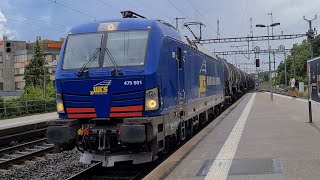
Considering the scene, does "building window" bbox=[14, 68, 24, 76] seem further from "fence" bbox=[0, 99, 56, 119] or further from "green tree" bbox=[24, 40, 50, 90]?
"fence" bbox=[0, 99, 56, 119]

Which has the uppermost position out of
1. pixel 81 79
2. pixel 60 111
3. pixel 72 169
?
pixel 81 79

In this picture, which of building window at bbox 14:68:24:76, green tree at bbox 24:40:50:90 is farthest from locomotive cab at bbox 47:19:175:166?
building window at bbox 14:68:24:76

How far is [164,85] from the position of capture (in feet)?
33.3

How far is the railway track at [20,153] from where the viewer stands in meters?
12.7

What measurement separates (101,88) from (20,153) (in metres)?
6.24

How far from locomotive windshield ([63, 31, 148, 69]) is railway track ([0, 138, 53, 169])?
3.92 meters

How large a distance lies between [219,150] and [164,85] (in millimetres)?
2126

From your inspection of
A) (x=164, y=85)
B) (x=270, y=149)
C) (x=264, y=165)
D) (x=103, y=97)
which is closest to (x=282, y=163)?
(x=264, y=165)

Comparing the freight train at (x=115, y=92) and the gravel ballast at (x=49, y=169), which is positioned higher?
the freight train at (x=115, y=92)

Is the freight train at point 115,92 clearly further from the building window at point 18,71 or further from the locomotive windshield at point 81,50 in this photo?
the building window at point 18,71

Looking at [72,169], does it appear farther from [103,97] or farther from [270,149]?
[270,149]

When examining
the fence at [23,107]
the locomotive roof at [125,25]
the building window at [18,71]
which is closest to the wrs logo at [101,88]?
the locomotive roof at [125,25]

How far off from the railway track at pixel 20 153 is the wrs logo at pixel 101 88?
4.17m

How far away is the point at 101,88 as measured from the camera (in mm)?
9664
